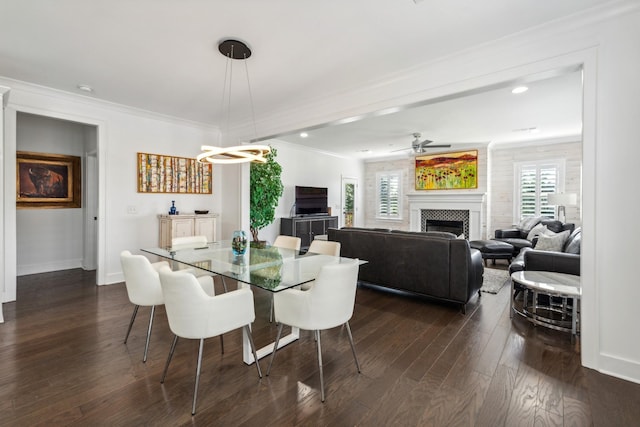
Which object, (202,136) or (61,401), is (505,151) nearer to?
(202,136)

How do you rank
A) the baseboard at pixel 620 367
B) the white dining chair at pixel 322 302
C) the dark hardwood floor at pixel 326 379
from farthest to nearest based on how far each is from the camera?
the baseboard at pixel 620 367 → the white dining chair at pixel 322 302 → the dark hardwood floor at pixel 326 379

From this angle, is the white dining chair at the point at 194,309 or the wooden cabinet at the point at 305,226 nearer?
the white dining chair at the point at 194,309

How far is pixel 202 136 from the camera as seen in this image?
5406 millimetres

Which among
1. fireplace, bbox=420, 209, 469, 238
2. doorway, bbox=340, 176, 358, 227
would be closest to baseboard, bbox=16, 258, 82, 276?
doorway, bbox=340, 176, 358, 227

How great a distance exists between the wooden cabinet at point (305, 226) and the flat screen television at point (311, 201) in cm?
25

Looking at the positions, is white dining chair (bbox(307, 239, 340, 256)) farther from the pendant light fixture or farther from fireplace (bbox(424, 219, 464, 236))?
fireplace (bbox(424, 219, 464, 236))

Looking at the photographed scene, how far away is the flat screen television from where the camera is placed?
736 cm

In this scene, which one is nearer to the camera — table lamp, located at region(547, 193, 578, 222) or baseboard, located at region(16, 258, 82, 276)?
baseboard, located at region(16, 258, 82, 276)

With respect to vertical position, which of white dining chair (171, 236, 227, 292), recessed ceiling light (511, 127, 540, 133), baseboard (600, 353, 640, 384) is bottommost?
baseboard (600, 353, 640, 384)

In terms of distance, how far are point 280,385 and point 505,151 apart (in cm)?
749

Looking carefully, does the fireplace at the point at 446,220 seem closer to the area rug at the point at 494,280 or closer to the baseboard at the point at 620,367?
the area rug at the point at 494,280

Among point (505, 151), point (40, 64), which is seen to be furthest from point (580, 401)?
point (505, 151)

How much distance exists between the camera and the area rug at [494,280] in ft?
13.8

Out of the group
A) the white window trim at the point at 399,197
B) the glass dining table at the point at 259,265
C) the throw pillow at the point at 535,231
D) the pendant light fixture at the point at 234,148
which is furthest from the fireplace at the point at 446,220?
the pendant light fixture at the point at 234,148
